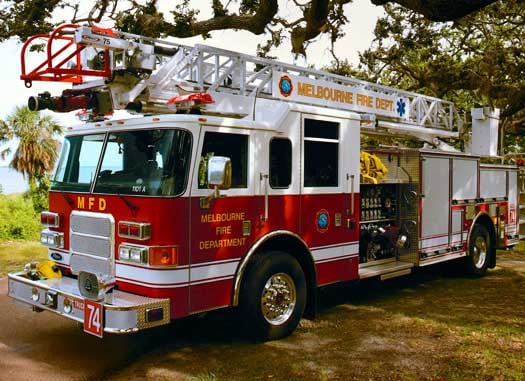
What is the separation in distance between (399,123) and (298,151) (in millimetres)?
3384

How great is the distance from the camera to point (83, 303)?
487 centimetres

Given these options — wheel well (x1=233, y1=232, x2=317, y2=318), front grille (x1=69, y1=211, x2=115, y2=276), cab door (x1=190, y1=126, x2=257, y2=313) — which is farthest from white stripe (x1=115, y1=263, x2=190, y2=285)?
wheel well (x1=233, y1=232, x2=317, y2=318)

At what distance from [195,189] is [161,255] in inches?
25.7

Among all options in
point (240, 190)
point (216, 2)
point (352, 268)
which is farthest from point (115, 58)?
point (216, 2)

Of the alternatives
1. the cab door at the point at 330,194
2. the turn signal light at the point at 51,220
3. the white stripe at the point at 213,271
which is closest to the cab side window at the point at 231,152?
the white stripe at the point at 213,271

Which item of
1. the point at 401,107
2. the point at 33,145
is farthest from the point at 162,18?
the point at 33,145

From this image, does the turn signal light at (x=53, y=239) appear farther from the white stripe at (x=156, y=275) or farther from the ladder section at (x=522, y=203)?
the ladder section at (x=522, y=203)

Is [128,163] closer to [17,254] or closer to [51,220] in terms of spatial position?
[51,220]

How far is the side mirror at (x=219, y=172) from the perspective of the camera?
15.7 ft

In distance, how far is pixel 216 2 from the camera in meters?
9.82

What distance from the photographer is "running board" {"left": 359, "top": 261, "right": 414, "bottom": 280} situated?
720 cm

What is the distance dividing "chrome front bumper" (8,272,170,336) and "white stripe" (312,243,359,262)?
2054 mm

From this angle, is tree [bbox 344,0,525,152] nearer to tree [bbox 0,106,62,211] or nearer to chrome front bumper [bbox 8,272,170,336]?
chrome front bumper [bbox 8,272,170,336]

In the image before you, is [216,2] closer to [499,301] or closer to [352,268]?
[352,268]
